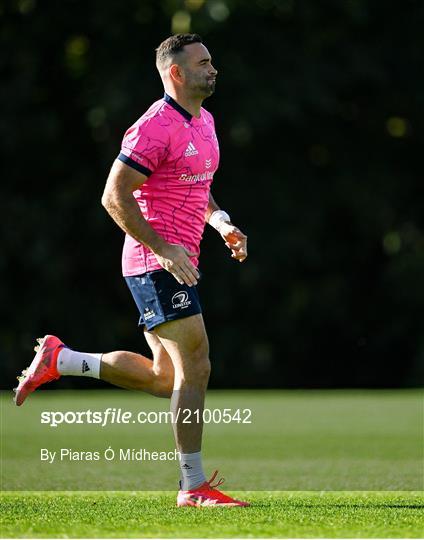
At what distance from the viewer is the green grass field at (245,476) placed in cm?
506

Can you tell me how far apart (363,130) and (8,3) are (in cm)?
677

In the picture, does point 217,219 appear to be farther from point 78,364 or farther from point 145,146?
point 78,364

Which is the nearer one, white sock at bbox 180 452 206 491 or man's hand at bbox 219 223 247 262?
white sock at bbox 180 452 206 491

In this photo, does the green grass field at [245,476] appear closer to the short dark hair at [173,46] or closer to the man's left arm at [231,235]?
the man's left arm at [231,235]

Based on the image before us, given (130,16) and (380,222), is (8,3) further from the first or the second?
(380,222)

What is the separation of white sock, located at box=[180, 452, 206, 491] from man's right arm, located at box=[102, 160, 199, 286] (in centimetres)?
83

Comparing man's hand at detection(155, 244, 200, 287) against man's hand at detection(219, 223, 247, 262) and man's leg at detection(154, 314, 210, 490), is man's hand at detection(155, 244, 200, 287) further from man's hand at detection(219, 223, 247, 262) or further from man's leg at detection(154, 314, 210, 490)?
man's hand at detection(219, 223, 247, 262)

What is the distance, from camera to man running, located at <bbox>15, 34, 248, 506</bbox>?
593 cm

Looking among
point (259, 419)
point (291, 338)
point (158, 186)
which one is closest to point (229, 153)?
point (291, 338)

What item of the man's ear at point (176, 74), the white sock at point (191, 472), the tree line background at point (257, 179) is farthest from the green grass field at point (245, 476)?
Result: the tree line background at point (257, 179)
